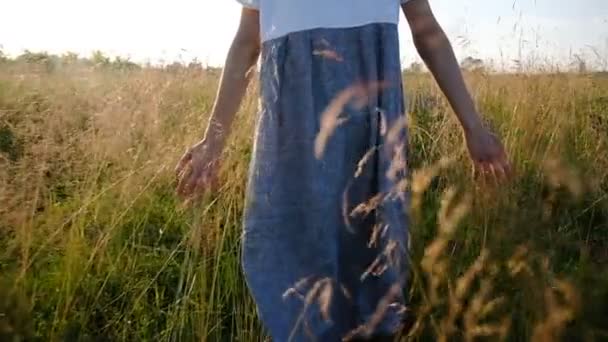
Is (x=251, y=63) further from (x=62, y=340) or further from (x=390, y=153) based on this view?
(x=62, y=340)

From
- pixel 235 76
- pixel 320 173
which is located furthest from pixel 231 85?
pixel 320 173

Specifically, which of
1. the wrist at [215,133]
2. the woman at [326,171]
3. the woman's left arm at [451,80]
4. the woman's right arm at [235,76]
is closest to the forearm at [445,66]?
the woman's left arm at [451,80]

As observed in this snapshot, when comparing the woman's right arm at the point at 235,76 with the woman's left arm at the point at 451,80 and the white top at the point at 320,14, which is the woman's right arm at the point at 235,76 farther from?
the woman's left arm at the point at 451,80

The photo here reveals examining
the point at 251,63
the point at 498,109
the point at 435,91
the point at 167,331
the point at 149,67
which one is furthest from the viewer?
the point at 149,67

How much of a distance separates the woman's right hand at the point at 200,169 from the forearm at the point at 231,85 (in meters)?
0.02

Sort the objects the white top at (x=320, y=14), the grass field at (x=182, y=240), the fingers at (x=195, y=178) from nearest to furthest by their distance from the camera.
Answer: the white top at (x=320, y=14)
the fingers at (x=195, y=178)
the grass field at (x=182, y=240)

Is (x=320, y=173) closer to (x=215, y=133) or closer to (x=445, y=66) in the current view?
(x=215, y=133)

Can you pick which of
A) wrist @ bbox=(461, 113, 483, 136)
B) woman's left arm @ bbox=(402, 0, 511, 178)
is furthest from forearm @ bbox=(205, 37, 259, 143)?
wrist @ bbox=(461, 113, 483, 136)

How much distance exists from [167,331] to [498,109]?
240 centimetres

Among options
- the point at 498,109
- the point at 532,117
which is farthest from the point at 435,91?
the point at 532,117

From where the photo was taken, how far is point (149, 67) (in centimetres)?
607

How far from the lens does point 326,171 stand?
1579 millimetres

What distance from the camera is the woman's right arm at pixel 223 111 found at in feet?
5.64

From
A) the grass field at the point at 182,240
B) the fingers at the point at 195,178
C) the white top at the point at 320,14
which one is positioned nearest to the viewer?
the white top at the point at 320,14
